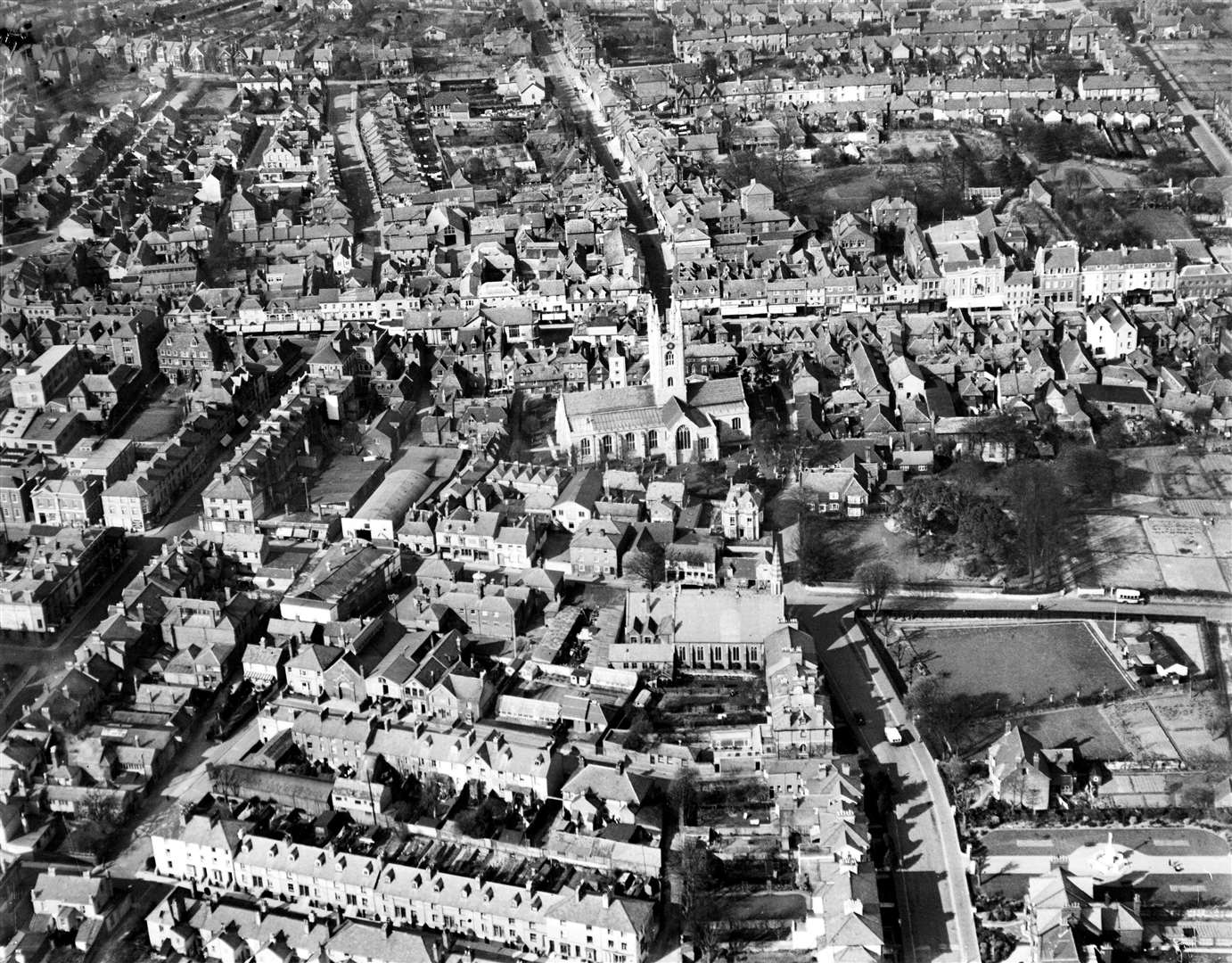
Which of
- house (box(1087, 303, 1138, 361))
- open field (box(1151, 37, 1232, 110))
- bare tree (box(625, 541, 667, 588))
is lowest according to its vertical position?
bare tree (box(625, 541, 667, 588))

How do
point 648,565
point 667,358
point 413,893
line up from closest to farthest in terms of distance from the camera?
point 413,893, point 648,565, point 667,358

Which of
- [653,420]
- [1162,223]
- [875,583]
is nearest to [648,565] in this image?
[875,583]

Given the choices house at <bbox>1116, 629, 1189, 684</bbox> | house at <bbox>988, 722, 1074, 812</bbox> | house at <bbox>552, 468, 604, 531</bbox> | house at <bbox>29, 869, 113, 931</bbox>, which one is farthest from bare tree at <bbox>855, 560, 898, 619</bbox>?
house at <bbox>29, 869, 113, 931</bbox>

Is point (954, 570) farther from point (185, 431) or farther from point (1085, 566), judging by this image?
point (185, 431)

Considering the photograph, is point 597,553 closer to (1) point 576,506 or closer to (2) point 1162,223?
(1) point 576,506

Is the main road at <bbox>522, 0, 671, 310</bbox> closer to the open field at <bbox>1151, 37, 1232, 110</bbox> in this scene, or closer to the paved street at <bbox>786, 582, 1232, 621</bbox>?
the paved street at <bbox>786, 582, 1232, 621</bbox>
